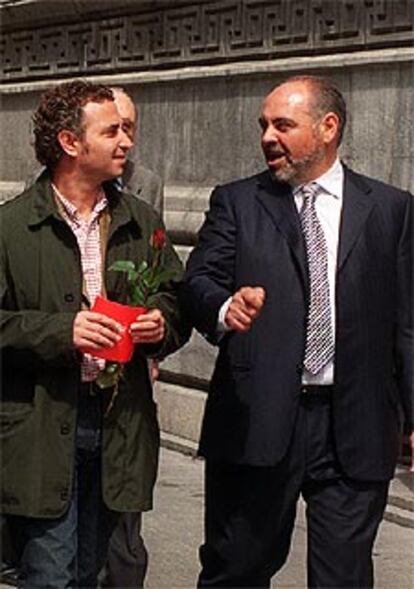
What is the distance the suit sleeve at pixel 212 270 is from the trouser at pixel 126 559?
1.10 meters

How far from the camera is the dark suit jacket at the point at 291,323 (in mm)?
4688

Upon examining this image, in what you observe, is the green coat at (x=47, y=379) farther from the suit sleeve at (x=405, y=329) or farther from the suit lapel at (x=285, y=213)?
the suit sleeve at (x=405, y=329)

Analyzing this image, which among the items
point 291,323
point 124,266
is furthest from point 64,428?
point 291,323

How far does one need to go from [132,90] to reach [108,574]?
4.74 metres

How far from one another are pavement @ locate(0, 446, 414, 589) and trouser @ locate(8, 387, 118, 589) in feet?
4.88

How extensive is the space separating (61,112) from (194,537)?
295 cm

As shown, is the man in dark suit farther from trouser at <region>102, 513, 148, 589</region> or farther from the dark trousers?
trouser at <region>102, 513, 148, 589</region>

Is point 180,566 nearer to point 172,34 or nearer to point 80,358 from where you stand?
point 80,358

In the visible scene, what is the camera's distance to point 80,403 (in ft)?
15.0

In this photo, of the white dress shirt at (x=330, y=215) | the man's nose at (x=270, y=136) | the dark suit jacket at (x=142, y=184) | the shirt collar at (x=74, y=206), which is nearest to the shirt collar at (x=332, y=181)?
the white dress shirt at (x=330, y=215)

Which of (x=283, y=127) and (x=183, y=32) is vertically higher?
(x=183, y=32)

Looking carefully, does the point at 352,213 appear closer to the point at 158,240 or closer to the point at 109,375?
the point at 158,240

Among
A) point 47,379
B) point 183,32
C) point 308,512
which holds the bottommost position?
point 308,512

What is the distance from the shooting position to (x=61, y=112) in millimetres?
4668
